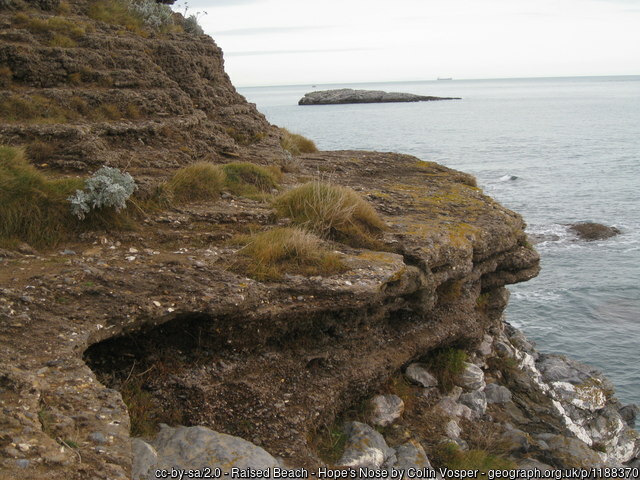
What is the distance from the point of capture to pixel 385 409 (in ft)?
29.1

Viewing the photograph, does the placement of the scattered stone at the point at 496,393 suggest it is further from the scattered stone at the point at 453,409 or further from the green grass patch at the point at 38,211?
the green grass patch at the point at 38,211

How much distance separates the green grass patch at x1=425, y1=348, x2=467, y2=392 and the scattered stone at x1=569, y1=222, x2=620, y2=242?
22411 millimetres

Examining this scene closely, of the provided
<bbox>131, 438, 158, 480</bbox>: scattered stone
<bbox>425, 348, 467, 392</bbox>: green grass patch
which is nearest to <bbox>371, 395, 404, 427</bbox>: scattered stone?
<bbox>425, 348, 467, 392</bbox>: green grass patch

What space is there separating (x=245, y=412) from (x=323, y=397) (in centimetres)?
117

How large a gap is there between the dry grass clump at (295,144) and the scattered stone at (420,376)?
7487 millimetres

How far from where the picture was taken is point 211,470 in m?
6.24

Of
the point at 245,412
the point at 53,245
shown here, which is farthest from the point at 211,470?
the point at 53,245

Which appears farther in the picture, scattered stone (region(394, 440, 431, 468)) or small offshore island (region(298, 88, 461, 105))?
small offshore island (region(298, 88, 461, 105))

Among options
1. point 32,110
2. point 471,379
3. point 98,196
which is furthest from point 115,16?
point 471,379

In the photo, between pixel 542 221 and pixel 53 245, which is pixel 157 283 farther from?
pixel 542 221

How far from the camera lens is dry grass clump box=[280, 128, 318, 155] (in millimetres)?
16500

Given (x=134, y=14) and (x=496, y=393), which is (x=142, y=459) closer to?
(x=496, y=393)

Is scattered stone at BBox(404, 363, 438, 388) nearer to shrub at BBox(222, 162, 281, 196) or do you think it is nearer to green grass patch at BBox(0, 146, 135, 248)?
shrub at BBox(222, 162, 281, 196)

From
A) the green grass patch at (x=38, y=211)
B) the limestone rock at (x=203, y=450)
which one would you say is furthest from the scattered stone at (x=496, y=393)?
the green grass patch at (x=38, y=211)
